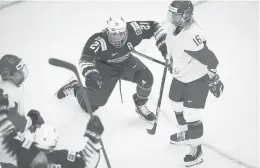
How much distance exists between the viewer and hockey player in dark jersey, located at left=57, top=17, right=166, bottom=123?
2928 mm

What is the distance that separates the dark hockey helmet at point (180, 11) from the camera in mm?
2682

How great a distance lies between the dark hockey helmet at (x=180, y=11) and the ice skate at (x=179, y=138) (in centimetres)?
69

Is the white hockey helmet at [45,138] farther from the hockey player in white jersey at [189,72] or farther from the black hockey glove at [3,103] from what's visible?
the hockey player in white jersey at [189,72]

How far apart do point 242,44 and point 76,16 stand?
151 centimetres

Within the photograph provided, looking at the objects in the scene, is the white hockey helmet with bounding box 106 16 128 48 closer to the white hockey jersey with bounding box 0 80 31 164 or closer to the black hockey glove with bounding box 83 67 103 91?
the black hockey glove with bounding box 83 67 103 91

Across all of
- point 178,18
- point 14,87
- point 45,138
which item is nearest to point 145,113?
point 178,18

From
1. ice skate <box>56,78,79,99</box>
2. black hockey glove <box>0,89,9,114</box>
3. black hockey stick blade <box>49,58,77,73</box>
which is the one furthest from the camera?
ice skate <box>56,78,79,99</box>

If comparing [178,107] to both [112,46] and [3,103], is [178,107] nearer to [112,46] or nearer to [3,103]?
[112,46]

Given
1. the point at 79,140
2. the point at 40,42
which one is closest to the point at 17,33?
the point at 40,42

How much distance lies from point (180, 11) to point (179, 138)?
81cm

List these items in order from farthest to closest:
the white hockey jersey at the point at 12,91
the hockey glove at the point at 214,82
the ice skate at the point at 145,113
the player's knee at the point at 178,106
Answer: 1. the ice skate at the point at 145,113
2. the player's knee at the point at 178,106
3. the hockey glove at the point at 214,82
4. the white hockey jersey at the point at 12,91

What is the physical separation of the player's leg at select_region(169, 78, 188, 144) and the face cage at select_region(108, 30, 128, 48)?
37 centimetres

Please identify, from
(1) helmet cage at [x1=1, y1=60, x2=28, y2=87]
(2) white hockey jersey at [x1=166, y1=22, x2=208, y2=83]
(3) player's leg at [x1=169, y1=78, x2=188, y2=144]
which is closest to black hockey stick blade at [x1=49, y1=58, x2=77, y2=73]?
(1) helmet cage at [x1=1, y1=60, x2=28, y2=87]

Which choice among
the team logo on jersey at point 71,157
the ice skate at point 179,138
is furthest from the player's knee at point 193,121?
the team logo on jersey at point 71,157
